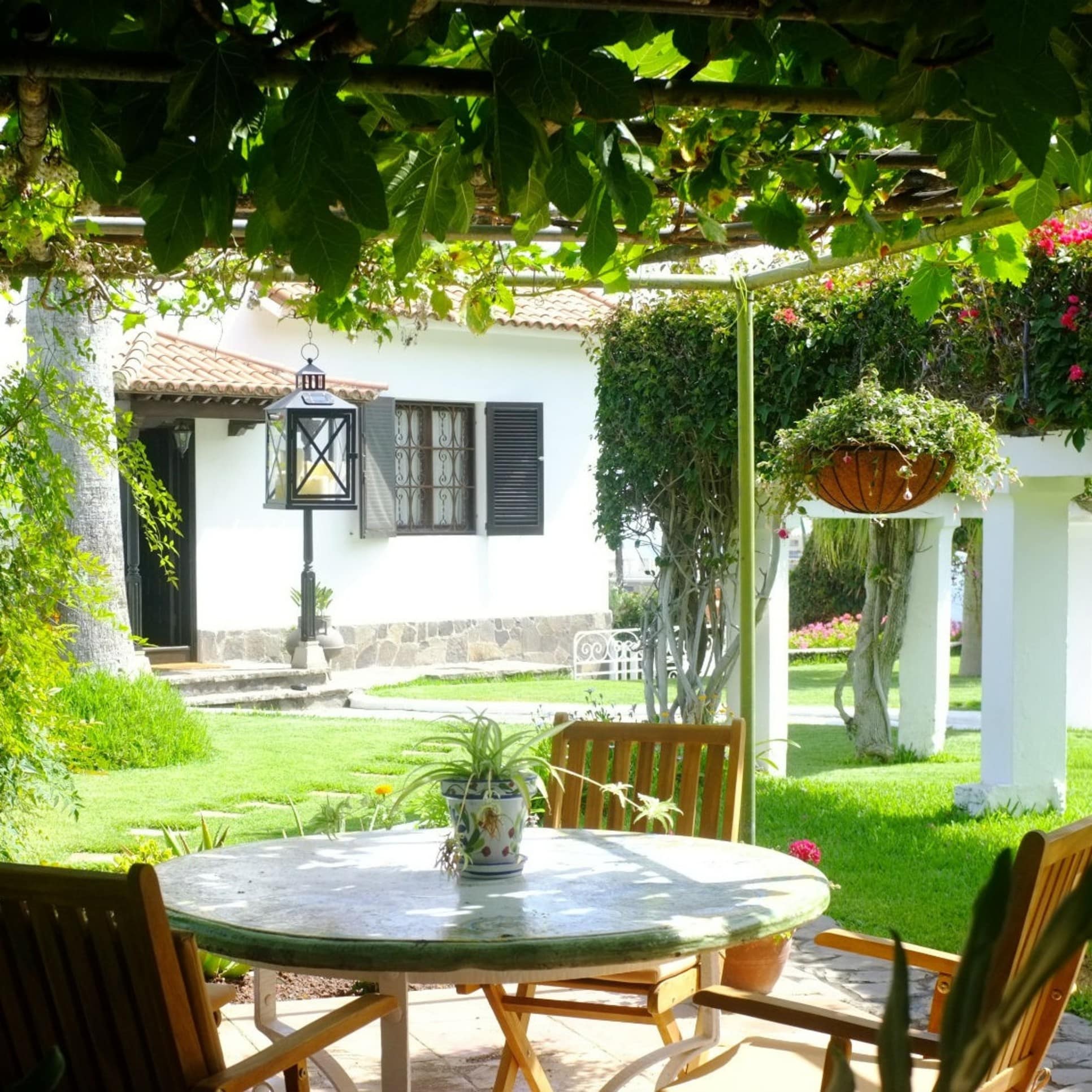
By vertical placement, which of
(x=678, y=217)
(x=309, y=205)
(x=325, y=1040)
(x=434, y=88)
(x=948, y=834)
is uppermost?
(x=678, y=217)

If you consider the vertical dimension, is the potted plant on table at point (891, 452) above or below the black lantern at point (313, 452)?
below

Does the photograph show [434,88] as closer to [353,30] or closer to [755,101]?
[353,30]

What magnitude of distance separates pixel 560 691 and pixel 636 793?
9604mm

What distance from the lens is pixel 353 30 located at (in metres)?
1.70

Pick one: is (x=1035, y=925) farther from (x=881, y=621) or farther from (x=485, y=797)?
(x=881, y=621)

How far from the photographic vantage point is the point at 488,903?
9.01 feet

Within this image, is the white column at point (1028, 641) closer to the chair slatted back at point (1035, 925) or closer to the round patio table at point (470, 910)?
the round patio table at point (470, 910)

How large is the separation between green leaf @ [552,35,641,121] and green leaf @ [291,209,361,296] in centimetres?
33

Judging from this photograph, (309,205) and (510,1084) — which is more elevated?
(309,205)

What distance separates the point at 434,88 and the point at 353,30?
19cm

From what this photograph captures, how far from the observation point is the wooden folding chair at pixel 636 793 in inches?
127

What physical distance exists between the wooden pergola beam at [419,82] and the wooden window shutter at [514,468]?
1319 centimetres

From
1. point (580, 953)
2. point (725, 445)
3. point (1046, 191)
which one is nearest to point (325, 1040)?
point (580, 953)

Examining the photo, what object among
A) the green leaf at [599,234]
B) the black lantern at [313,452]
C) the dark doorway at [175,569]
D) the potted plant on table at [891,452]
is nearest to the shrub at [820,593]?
the dark doorway at [175,569]
